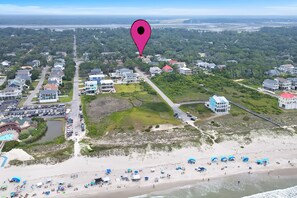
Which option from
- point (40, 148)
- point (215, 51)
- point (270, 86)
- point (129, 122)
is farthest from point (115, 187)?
point (215, 51)

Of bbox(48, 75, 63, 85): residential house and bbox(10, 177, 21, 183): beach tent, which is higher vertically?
bbox(48, 75, 63, 85): residential house

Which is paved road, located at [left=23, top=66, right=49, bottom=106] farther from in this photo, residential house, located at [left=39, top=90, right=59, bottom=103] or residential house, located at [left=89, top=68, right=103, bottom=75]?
residential house, located at [left=89, top=68, right=103, bottom=75]

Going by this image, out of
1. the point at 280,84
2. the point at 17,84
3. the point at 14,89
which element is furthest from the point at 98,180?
the point at 280,84

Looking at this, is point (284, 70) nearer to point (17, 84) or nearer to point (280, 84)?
point (280, 84)

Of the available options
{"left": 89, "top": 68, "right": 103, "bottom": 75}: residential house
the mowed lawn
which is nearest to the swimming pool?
the mowed lawn

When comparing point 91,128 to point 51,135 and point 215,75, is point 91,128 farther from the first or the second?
point 215,75

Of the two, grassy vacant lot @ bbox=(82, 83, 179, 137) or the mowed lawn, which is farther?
the mowed lawn

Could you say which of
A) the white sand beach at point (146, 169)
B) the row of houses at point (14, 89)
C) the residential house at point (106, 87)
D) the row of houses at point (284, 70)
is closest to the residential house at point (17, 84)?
the row of houses at point (14, 89)
